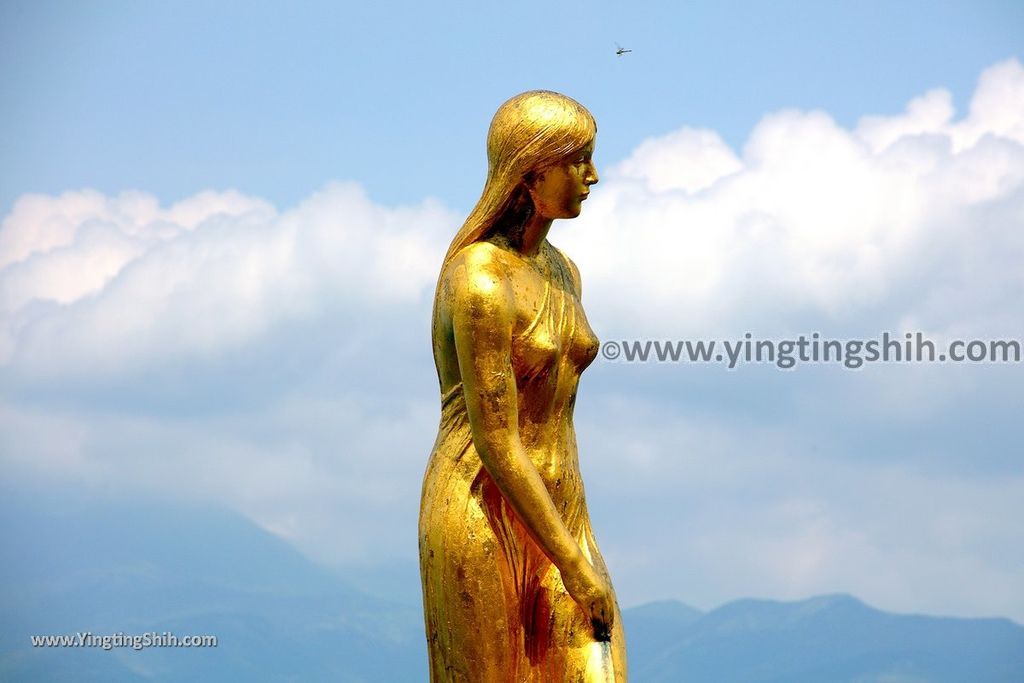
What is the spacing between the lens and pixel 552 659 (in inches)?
241

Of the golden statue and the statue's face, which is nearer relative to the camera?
the golden statue

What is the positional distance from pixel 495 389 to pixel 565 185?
82cm

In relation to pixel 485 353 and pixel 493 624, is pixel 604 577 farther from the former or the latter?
pixel 485 353

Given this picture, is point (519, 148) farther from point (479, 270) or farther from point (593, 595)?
point (593, 595)

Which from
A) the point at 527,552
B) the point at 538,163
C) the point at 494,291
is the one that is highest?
the point at 538,163

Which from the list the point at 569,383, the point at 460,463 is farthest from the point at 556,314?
the point at 460,463

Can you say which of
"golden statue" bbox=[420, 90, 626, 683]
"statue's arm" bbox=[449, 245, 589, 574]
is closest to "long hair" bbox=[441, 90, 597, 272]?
"golden statue" bbox=[420, 90, 626, 683]

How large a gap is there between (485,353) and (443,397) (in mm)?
395

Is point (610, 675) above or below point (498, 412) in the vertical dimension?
below

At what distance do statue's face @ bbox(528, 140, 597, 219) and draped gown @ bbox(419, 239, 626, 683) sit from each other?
0.29m

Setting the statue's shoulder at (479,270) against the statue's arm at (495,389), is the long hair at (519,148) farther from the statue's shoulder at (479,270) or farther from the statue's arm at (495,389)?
the statue's arm at (495,389)

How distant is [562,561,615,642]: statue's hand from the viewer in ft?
19.9

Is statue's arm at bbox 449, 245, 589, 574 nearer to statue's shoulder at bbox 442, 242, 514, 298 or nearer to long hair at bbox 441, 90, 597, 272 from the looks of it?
statue's shoulder at bbox 442, 242, 514, 298

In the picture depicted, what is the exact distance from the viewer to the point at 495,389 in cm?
591
